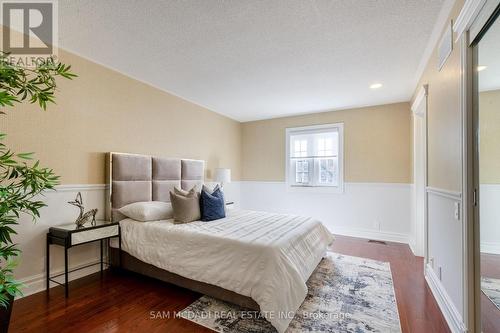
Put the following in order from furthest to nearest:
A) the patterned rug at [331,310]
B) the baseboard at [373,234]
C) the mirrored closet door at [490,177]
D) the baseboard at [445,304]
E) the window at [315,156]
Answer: the window at [315,156] → the baseboard at [373,234] → the mirrored closet door at [490,177] → the patterned rug at [331,310] → the baseboard at [445,304]

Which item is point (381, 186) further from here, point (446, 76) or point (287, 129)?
point (446, 76)

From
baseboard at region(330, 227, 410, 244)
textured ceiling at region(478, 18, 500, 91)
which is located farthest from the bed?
textured ceiling at region(478, 18, 500, 91)

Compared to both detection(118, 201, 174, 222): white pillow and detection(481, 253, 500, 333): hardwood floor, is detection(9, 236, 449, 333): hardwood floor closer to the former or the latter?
detection(481, 253, 500, 333): hardwood floor

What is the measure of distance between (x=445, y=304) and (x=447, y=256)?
0.41 meters

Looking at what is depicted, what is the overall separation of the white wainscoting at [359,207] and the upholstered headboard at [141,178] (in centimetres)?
231

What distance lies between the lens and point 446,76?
2080 millimetres

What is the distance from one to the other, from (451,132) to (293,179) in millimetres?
3474

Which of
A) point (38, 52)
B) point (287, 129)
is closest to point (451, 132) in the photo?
point (287, 129)

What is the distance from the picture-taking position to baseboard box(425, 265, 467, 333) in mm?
1754

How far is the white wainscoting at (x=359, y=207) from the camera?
425 centimetres

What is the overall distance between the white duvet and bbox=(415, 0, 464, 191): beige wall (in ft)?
4.55

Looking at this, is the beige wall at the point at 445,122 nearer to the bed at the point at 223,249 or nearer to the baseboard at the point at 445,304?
the baseboard at the point at 445,304

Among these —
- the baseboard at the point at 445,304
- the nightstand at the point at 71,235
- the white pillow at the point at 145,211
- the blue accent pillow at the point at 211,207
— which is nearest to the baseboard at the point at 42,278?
the nightstand at the point at 71,235

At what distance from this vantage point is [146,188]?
3270mm
